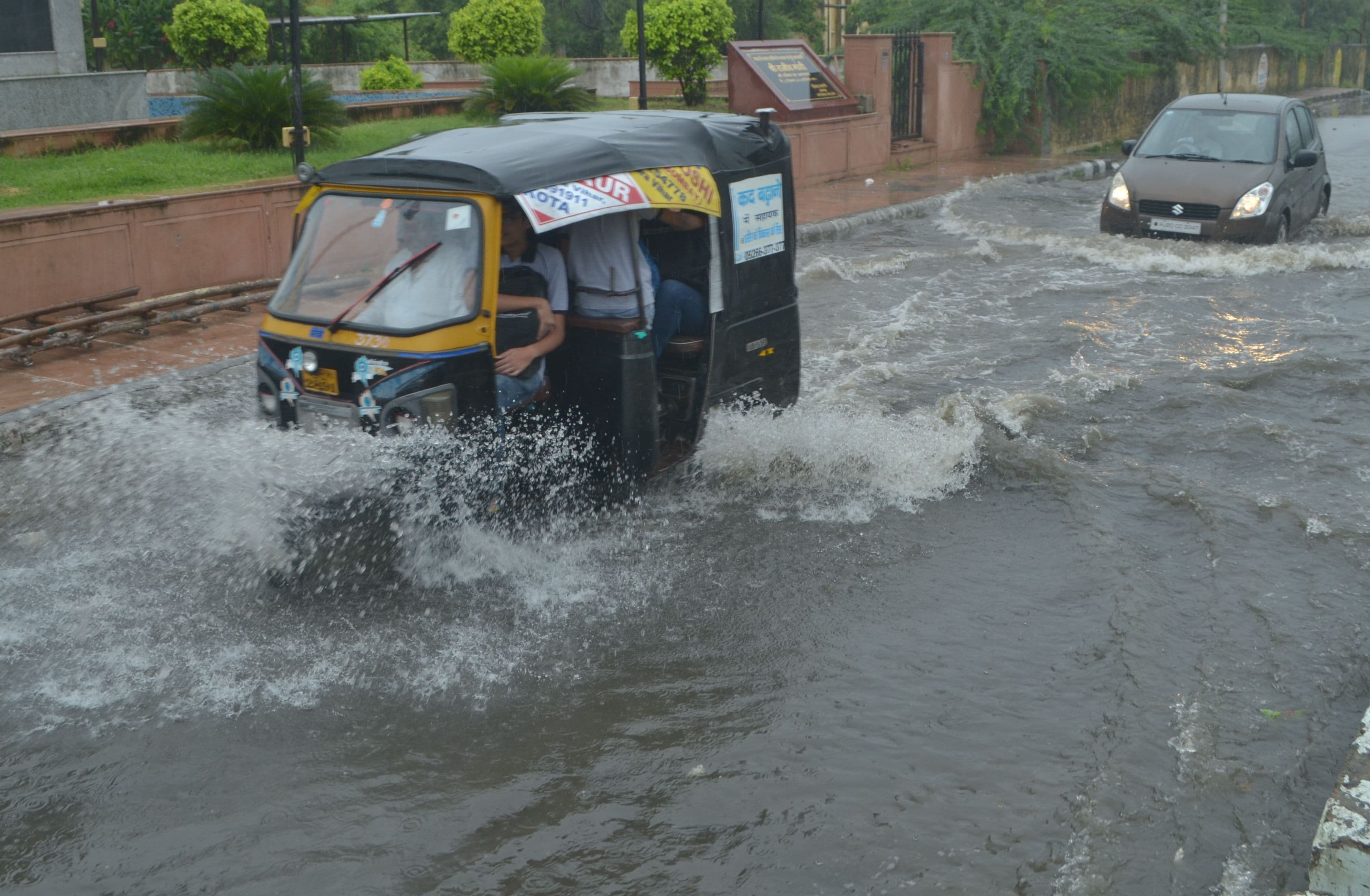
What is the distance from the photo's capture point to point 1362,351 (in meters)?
10.2

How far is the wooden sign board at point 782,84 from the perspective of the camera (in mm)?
19578

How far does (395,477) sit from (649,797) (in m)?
1.90

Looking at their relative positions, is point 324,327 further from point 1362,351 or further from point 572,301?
point 1362,351

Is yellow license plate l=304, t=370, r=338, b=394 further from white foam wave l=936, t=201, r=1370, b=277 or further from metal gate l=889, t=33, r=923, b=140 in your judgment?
metal gate l=889, t=33, r=923, b=140

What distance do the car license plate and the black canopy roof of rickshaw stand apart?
7.89 m

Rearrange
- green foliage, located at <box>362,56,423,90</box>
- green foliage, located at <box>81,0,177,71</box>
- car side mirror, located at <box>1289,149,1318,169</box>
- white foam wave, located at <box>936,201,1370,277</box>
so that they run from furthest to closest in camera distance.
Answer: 1. green foliage, located at <box>81,0,177,71</box>
2. green foliage, located at <box>362,56,423,90</box>
3. car side mirror, located at <box>1289,149,1318,169</box>
4. white foam wave, located at <box>936,201,1370,277</box>

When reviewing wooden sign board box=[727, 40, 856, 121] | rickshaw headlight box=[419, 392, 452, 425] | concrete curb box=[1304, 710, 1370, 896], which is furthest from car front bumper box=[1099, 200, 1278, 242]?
concrete curb box=[1304, 710, 1370, 896]

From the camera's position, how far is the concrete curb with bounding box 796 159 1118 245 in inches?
613

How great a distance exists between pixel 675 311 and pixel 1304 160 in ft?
33.0

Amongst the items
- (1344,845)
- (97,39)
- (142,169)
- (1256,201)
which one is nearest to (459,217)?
(1344,845)

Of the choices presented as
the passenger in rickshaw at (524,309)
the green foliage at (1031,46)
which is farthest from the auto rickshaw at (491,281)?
the green foliage at (1031,46)

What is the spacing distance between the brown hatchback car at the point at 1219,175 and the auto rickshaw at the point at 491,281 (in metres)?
8.24

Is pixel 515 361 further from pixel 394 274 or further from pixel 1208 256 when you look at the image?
pixel 1208 256

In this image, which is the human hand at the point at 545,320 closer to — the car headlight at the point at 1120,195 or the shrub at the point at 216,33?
the car headlight at the point at 1120,195
